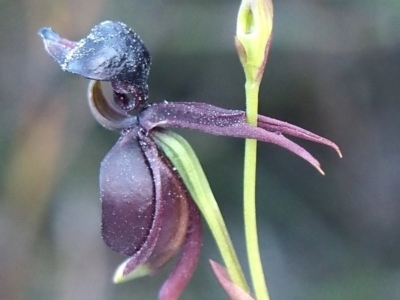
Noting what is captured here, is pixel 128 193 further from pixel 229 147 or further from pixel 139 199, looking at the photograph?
pixel 229 147

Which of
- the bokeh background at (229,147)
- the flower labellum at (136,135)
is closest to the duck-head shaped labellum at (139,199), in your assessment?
the flower labellum at (136,135)

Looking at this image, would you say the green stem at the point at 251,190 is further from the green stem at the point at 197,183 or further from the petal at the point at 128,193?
the petal at the point at 128,193

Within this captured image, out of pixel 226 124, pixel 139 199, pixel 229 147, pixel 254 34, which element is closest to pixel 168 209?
pixel 139 199

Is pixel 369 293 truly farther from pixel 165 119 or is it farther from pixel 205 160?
pixel 165 119

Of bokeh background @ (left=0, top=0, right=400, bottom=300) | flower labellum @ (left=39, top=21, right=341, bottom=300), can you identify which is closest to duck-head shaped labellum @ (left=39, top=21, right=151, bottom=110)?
flower labellum @ (left=39, top=21, right=341, bottom=300)

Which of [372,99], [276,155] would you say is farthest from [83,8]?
[372,99]

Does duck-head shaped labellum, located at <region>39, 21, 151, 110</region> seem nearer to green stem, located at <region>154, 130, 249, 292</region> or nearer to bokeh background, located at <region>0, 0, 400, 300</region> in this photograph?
green stem, located at <region>154, 130, 249, 292</region>
